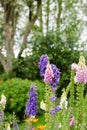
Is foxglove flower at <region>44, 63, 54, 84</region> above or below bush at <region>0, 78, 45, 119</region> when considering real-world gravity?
above

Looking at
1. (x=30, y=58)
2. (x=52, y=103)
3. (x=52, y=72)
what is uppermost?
(x=52, y=72)

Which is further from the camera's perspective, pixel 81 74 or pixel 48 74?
pixel 81 74

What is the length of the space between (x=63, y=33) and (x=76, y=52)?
0.99 metres

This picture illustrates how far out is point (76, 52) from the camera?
1437 cm

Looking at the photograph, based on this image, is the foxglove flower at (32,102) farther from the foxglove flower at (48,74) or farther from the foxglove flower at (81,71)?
the foxglove flower at (81,71)

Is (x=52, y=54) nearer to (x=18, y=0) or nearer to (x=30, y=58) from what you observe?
(x=30, y=58)

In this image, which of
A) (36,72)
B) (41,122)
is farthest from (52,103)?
(36,72)

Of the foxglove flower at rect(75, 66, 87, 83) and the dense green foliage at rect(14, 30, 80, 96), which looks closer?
the foxglove flower at rect(75, 66, 87, 83)

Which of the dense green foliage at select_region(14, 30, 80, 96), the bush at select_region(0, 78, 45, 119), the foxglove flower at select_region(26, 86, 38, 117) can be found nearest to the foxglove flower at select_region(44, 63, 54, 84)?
the foxglove flower at select_region(26, 86, 38, 117)

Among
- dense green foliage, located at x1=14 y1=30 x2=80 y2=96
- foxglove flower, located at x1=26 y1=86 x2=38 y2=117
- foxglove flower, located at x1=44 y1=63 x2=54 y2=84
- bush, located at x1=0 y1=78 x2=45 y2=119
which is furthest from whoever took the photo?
dense green foliage, located at x1=14 y1=30 x2=80 y2=96

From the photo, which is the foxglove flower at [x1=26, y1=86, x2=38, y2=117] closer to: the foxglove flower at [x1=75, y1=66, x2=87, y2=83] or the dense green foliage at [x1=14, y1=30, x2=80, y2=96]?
the foxglove flower at [x1=75, y1=66, x2=87, y2=83]

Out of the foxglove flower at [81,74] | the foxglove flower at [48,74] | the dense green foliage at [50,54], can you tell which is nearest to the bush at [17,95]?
the dense green foliage at [50,54]

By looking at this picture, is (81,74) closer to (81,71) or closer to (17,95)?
(81,71)

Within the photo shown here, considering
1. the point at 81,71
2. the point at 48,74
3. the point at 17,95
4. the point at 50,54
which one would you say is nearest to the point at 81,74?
the point at 81,71
